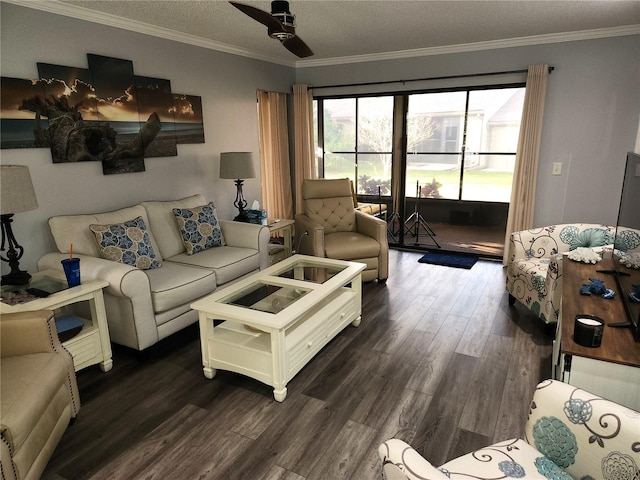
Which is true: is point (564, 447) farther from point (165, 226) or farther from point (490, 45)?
point (490, 45)

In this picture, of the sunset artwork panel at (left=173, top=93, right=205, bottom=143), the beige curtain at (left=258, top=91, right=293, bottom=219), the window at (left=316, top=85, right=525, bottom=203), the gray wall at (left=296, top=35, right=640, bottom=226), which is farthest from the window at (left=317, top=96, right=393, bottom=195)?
the sunset artwork panel at (left=173, top=93, right=205, bottom=143)

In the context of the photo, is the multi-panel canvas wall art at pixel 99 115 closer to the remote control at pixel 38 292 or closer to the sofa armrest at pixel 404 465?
the remote control at pixel 38 292

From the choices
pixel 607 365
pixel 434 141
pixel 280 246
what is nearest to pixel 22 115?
pixel 280 246

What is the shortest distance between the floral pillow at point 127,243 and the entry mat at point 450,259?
3.16 metres

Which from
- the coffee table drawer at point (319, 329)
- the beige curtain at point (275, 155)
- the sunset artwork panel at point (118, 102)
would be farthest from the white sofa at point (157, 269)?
the beige curtain at point (275, 155)

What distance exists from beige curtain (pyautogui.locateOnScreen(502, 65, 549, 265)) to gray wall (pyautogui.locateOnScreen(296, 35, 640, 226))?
0.12 m

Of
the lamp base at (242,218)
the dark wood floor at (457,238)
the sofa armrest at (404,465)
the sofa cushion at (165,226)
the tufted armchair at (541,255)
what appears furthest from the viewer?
the dark wood floor at (457,238)

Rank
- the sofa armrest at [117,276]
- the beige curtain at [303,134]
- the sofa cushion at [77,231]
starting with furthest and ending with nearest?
the beige curtain at [303,134], the sofa cushion at [77,231], the sofa armrest at [117,276]

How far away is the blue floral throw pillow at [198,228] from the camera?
3.69 m

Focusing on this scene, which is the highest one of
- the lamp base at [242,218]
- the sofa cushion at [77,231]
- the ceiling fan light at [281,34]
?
the ceiling fan light at [281,34]

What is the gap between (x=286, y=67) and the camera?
5.46 m

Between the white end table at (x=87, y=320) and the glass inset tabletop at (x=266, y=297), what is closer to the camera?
the white end table at (x=87, y=320)

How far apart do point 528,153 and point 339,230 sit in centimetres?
222

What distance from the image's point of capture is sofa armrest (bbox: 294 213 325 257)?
402cm
